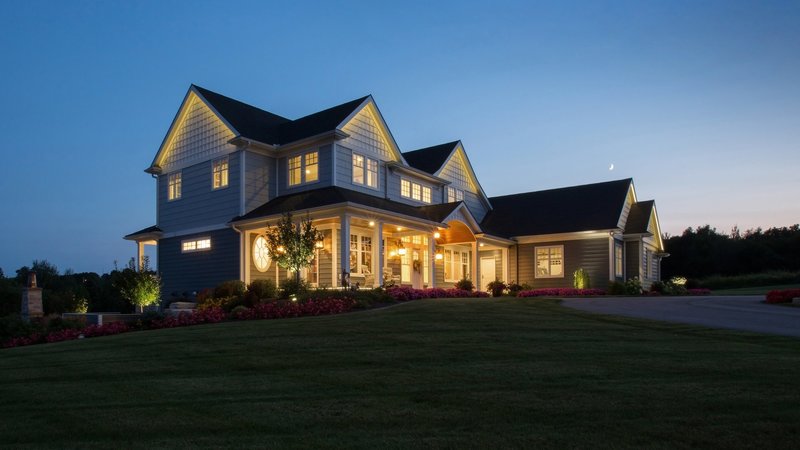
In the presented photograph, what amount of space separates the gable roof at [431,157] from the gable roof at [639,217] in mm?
9980

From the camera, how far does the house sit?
23.0m

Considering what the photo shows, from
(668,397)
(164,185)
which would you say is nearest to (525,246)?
(164,185)

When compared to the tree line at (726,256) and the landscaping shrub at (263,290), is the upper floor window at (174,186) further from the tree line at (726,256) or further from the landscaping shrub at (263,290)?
the tree line at (726,256)

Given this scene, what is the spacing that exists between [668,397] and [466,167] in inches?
1087

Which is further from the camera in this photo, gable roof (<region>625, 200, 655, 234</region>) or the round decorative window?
gable roof (<region>625, 200, 655, 234</region>)

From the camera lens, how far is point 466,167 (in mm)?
33375

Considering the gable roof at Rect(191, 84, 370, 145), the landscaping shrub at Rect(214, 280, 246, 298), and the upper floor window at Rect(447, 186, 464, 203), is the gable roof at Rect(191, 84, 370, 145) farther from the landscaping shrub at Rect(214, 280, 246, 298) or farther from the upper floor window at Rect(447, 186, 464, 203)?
the upper floor window at Rect(447, 186, 464, 203)

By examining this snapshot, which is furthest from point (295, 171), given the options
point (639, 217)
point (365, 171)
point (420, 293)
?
point (639, 217)

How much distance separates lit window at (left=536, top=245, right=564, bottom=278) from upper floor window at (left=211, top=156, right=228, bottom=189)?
53.1 ft

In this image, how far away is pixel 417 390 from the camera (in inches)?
266

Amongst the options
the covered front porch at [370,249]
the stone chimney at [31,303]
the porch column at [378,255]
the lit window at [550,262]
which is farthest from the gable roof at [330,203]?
the lit window at [550,262]

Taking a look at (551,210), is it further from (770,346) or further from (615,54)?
(770,346)

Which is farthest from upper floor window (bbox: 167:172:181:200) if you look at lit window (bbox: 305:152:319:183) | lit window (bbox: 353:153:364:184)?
lit window (bbox: 353:153:364:184)

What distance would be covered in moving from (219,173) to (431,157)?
11643 millimetres
